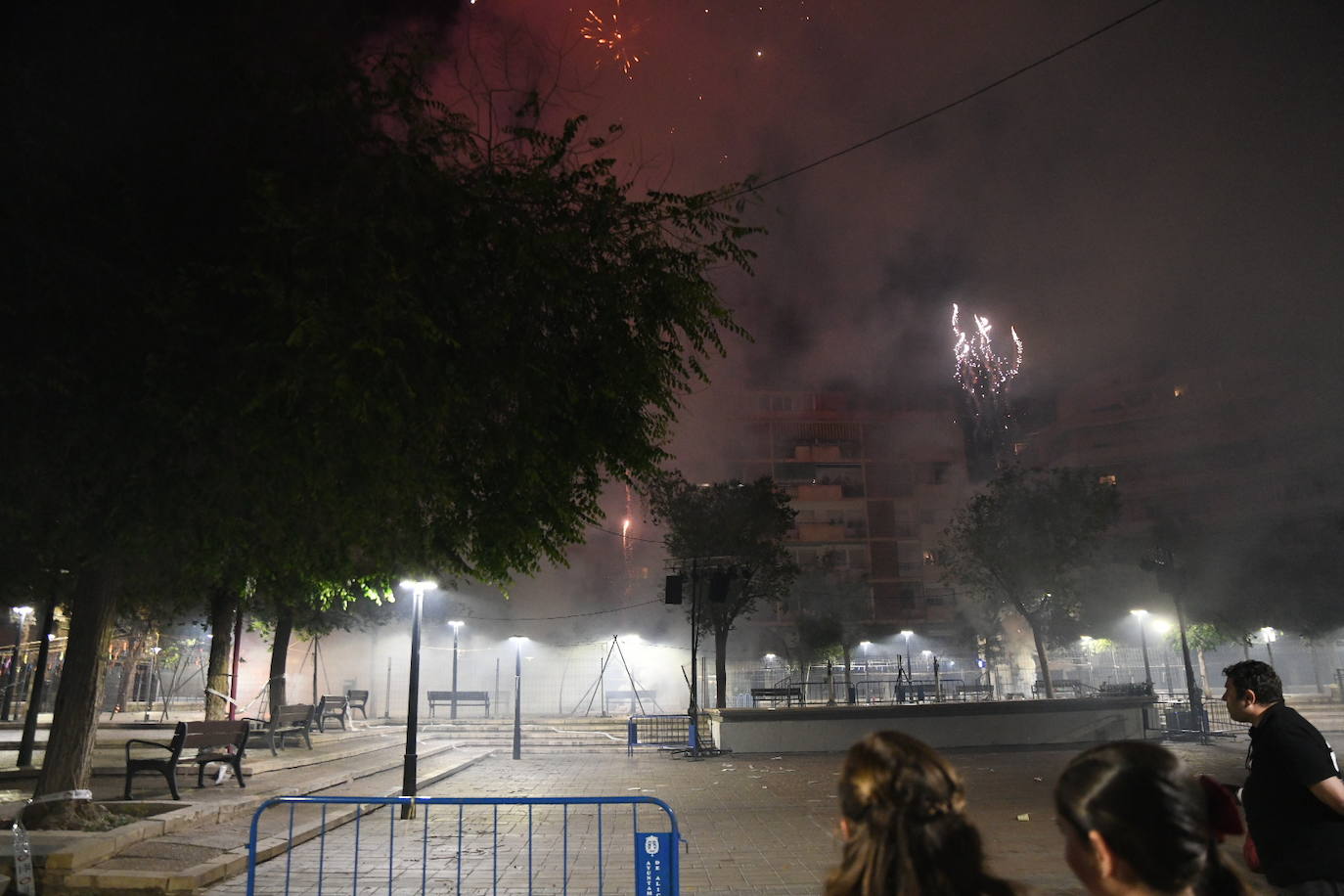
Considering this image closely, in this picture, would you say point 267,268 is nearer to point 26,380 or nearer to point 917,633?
point 26,380

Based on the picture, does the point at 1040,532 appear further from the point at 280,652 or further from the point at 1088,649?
the point at 280,652

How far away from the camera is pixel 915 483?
54.2m

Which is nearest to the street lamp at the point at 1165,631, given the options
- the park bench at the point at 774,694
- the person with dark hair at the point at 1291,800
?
the park bench at the point at 774,694

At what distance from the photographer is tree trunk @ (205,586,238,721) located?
619 inches

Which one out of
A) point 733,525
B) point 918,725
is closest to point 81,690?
point 918,725

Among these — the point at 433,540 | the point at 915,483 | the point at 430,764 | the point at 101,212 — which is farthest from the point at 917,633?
the point at 101,212

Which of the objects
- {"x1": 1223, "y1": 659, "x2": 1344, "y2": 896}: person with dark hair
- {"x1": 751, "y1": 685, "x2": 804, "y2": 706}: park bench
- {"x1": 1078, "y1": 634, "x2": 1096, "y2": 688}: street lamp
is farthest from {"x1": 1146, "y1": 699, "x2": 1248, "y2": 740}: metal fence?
{"x1": 1078, "y1": 634, "x2": 1096, "y2": 688}: street lamp

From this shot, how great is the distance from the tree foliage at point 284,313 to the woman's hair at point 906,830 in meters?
4.96

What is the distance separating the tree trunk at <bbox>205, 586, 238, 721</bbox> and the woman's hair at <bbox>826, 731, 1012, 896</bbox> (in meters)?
16.4

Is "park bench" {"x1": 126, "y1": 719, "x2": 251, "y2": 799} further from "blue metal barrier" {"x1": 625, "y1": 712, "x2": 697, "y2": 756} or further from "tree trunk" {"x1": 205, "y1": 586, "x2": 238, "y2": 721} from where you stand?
"blue metal barrier" {"x1": 625, "y1": 712, "x2": 697, "y2": 756}

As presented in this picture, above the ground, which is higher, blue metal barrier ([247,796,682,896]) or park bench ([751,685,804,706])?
park bench ([751,685,804,706])

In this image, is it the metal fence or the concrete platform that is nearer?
the concrete platform

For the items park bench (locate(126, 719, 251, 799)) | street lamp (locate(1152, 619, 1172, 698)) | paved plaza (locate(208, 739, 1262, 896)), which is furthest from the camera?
street lamp (locate(1152, 619, 1172, 698))

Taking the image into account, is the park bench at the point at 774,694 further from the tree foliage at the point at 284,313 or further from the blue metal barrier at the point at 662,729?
the tree foliage at the point at 284,313
